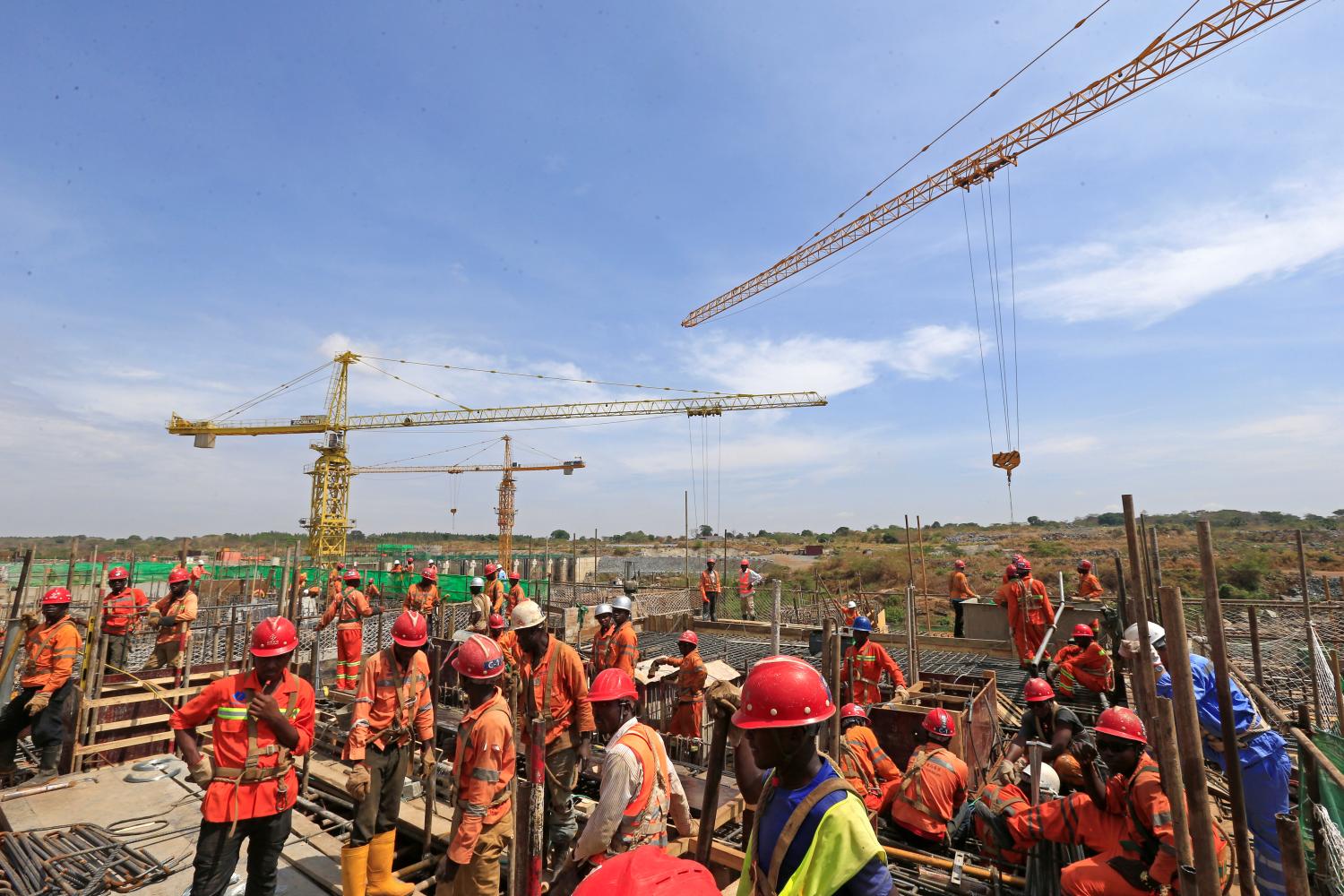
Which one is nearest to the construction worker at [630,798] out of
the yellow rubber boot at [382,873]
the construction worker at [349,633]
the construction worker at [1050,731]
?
the yellow rubber boot at [382,873]

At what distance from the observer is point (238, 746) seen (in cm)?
417

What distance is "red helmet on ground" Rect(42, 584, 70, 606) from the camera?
294 inches

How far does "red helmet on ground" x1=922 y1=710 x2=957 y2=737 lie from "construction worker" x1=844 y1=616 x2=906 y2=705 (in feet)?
9.28

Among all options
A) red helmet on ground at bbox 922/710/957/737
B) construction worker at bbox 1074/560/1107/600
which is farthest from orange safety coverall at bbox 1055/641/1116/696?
red helmet on ground at bbox 922/710/957/737

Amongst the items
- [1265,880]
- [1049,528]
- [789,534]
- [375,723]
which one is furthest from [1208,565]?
[789,534]

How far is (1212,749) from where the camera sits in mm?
5039

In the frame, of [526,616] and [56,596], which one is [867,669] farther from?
[56,596]

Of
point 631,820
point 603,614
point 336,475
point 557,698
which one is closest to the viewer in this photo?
point 631,820

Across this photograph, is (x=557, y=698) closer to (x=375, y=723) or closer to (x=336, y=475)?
(x=375, y=723)

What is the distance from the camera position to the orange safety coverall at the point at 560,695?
558 centimetres

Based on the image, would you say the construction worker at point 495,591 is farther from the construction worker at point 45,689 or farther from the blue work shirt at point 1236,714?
the blue work shirt at point 1236,714

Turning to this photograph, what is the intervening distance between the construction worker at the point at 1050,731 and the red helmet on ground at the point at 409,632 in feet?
17.8

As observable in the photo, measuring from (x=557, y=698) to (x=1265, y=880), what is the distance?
17.2ft

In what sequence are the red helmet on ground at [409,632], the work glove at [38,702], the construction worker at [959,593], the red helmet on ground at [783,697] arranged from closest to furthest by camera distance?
the red helmet on ground at [783,697]
the red helmet on ground at [409,632]
the work glove at [38,702]
the construction worker at [959,593]
